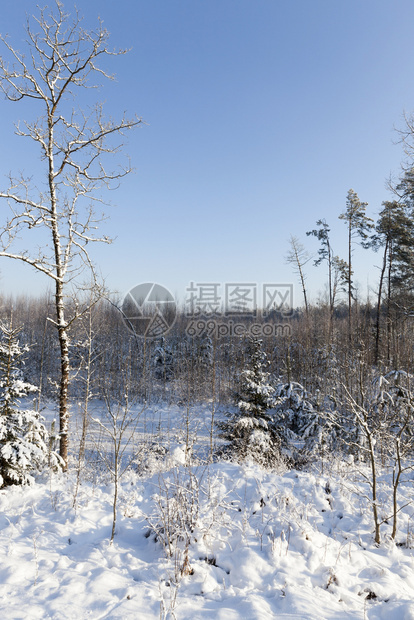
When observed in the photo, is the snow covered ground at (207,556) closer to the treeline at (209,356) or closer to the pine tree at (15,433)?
the pine tree at (15,433)

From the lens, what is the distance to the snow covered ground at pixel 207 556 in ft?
Result: 9.45

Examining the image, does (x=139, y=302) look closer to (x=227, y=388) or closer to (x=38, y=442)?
(x=227, y=388)

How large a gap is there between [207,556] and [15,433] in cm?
396

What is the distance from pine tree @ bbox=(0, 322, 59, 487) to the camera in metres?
5.41

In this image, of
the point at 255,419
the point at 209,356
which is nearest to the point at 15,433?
the point at 255,419

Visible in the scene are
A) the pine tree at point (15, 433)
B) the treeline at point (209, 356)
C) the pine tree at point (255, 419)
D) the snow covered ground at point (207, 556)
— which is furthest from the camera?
the treeline at point (209, 356)

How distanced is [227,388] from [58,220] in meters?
20.5

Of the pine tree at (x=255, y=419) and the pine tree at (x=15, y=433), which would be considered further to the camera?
the pine tree at (x=255, y=419)

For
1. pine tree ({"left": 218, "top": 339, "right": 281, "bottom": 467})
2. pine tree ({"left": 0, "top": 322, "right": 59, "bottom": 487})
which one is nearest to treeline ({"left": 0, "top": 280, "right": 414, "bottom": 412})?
pine tree ({"left": 218, "top": 339, "right": 281, "bottom": 467})

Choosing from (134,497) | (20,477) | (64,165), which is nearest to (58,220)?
(64,165)

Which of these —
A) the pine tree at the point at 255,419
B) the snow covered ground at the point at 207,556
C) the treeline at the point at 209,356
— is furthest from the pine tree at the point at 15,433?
the treeline at the point at 209,356

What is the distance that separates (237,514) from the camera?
14.8 feet

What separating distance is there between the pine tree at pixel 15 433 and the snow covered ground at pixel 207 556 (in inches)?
15.9

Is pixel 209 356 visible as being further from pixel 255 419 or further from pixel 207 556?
pixel 207 556
